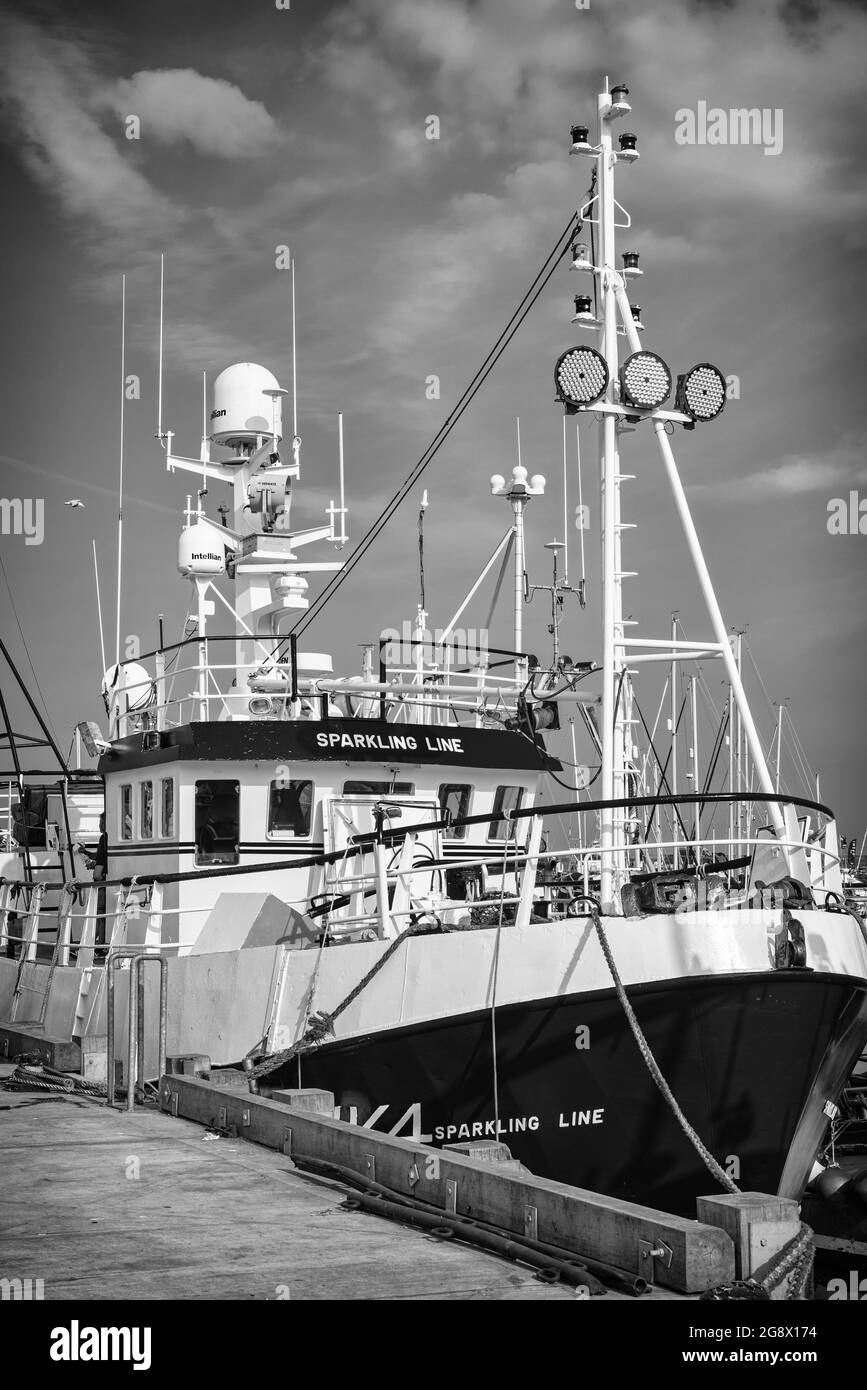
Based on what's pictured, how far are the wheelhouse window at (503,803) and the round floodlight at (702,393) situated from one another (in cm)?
481

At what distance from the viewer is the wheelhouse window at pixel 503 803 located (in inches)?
579

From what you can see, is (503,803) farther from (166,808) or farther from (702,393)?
(702,393)

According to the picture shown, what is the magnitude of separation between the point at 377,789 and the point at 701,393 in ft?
16.6

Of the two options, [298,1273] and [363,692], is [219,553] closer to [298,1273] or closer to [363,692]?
[363,692]

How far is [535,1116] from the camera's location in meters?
9.36

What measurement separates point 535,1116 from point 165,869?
5702 millimetres

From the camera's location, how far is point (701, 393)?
38.0ft

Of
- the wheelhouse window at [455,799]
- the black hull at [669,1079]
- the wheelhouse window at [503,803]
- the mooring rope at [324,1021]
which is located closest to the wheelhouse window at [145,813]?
the wheelhouse window at [455,799]

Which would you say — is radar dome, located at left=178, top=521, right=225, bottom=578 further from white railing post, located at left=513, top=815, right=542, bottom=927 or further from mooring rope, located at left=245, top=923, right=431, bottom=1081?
white railing post, located at left=513, top=815, right=542, bottom=927

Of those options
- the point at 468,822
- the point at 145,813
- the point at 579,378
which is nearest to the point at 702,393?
the point at 579,378

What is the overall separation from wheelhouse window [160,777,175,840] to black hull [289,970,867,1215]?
5257 millimetres

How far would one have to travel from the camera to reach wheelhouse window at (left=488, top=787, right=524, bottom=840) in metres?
14.7

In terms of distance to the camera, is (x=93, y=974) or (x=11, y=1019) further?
(x=11, y=1019)

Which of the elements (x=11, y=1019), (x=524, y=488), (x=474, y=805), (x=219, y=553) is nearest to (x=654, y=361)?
(x=474, y=805)
